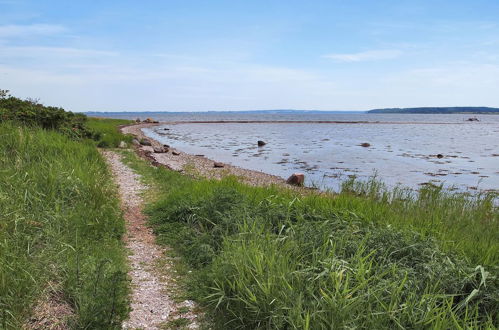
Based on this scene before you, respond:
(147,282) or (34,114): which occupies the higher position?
(34,114)

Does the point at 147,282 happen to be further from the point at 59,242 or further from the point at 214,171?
the point at 214,171

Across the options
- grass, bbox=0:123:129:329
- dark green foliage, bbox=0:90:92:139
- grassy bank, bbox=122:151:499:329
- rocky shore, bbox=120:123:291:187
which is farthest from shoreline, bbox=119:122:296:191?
grass, bbox=0:123:129:329

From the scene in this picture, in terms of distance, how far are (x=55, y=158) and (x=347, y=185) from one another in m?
8.49

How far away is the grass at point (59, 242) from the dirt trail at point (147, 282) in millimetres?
196

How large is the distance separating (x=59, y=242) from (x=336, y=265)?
149 inches

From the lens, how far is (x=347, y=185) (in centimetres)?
1235

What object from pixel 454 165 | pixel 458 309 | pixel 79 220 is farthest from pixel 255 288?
pixel 454 165

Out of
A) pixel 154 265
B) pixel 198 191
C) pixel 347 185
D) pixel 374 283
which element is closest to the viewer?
pixel 374 283

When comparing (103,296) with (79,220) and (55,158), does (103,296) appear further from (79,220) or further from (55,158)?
(55,158)

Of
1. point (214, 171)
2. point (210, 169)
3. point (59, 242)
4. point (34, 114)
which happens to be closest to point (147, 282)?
point (59, 242)

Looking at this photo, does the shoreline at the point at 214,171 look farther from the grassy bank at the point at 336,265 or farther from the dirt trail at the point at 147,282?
the grassy bank at the point at 336,265

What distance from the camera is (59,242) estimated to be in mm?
5453

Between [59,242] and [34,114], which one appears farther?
[34,114]

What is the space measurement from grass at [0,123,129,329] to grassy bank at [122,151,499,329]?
1.14 meters
